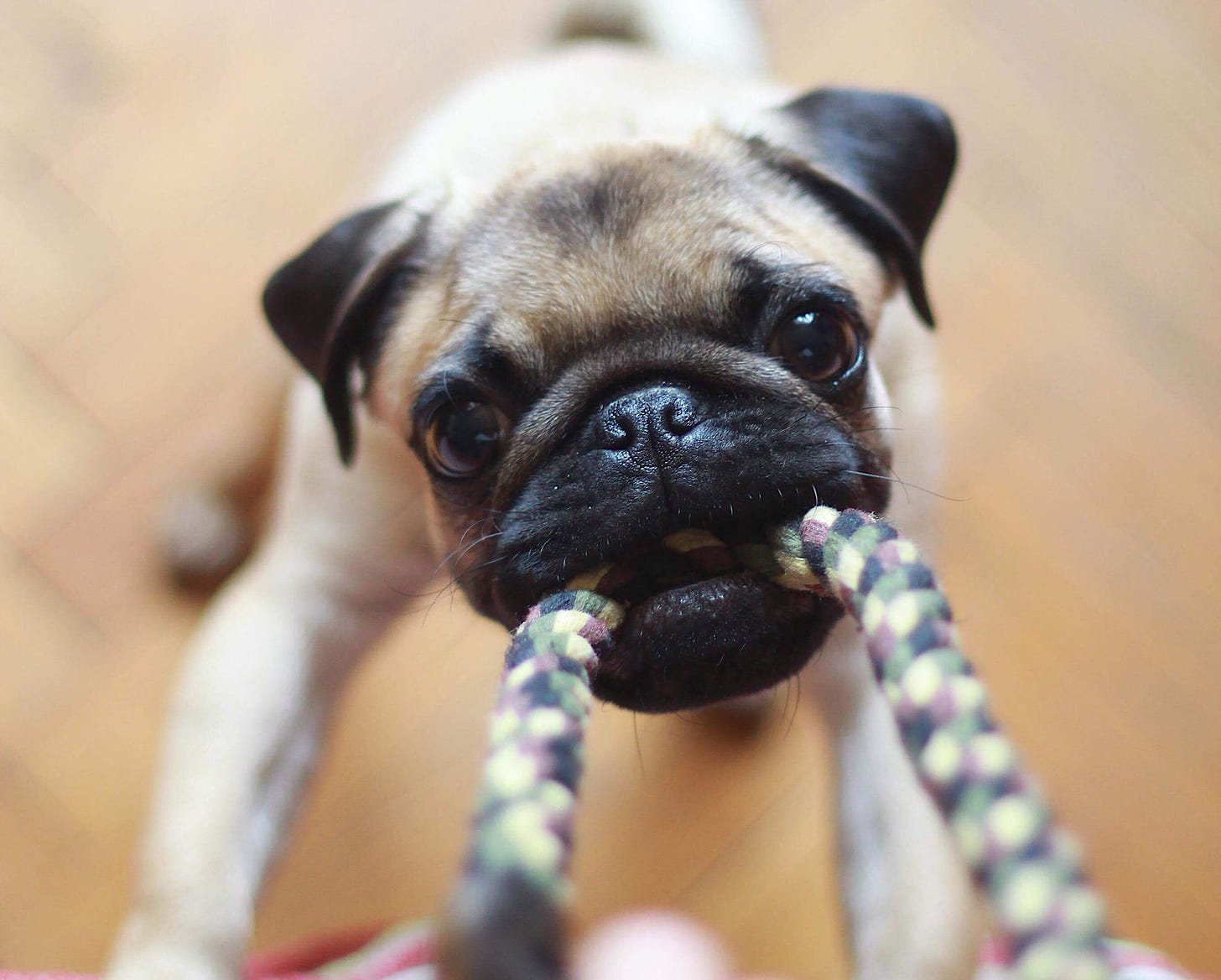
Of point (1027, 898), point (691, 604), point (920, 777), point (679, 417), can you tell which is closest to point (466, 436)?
point (679, 417)

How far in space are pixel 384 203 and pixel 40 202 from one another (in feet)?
6.80

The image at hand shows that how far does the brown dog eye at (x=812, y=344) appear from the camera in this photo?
1636mm

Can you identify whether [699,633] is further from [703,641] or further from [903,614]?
[903,614]

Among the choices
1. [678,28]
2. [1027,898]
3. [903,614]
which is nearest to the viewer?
[1027,898]

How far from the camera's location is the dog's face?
1386 millimetres

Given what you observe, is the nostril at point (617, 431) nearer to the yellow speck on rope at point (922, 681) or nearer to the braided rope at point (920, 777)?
the braided rope at point (920, 777)

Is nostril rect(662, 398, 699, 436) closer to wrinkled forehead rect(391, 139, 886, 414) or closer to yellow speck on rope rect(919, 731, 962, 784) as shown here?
wrinkled forehead rect(391, 139, 886, 414)

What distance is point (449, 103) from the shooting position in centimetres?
268

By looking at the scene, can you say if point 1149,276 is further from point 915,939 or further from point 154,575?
point 154,575

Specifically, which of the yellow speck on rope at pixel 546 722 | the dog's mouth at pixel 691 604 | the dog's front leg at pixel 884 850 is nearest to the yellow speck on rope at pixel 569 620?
the dog's mouth at pixel 691 604

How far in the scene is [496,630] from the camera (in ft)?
9.25

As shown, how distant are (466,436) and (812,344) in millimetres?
557

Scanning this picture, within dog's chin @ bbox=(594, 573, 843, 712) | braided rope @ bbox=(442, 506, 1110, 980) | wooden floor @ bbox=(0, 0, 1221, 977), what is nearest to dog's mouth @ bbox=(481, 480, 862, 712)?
dog's chin @ bbox=(594, 573, 843, 712)

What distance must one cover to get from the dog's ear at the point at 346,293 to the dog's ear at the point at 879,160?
688 millimetres
